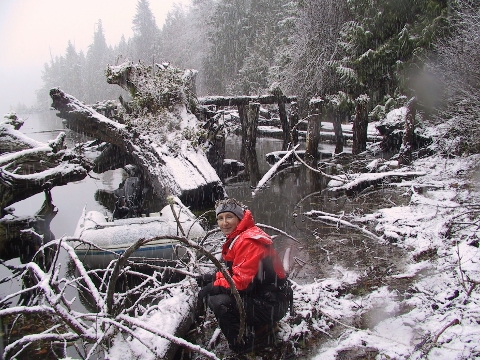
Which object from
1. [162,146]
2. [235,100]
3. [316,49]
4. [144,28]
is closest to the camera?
[162,146]

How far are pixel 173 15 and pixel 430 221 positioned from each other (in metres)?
52.8

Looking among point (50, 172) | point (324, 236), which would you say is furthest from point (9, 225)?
point (324, 236)

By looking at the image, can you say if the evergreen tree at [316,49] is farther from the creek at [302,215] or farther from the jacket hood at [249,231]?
the jacket hood at [249,231]

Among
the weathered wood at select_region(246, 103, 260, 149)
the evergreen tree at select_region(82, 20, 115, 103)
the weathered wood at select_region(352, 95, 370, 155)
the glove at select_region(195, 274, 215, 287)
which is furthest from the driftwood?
the evergreen tree at select_region(82, 20, 115, 103)

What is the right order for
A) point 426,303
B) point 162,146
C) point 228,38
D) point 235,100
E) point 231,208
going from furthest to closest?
1. point 228,38
2. point 235,100
3. point 162,146
4. point 426,303
5. point 231,208

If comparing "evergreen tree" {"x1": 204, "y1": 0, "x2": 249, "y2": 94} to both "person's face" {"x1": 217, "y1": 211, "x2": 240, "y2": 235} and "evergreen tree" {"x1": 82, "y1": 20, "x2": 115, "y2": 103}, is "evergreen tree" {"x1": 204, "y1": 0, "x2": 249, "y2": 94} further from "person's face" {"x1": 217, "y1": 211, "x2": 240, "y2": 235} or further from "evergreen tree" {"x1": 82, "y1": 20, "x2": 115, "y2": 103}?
"person's face" {"x1": 217, "y1": 211, "x2": 240, "y2": 235}

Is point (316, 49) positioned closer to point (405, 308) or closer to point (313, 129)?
point (313, 129)

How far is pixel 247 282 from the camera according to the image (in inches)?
116

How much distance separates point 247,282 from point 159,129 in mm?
8767

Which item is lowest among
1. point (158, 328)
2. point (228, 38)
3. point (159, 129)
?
point (158, 328)

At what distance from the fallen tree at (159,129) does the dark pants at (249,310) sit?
594cm

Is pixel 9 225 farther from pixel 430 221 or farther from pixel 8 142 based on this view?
pixel 430 221

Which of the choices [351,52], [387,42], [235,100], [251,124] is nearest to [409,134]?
[387,42]

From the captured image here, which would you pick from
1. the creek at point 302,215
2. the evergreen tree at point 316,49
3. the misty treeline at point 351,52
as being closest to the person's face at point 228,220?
the creek at point 302,215
